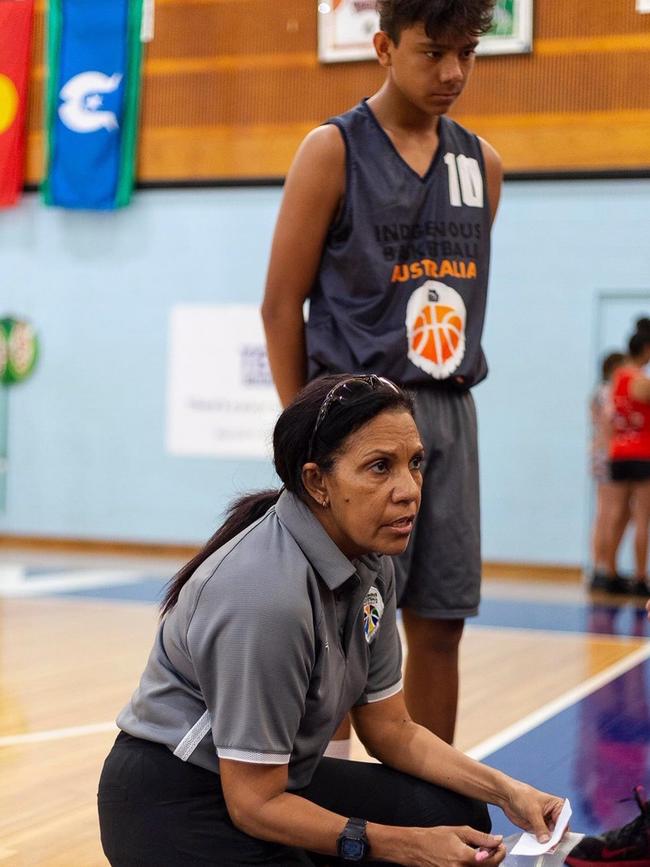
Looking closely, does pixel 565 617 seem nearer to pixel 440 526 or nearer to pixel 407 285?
pixel 440 526

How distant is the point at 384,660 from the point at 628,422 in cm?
566

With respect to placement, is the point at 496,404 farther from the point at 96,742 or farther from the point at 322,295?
the point at 322,295

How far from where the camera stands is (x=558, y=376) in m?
8.80

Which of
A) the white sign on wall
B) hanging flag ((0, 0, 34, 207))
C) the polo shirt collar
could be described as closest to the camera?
the polo shirt collar

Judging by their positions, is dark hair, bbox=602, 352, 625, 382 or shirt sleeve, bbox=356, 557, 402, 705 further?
dark hair, bbox=602, 352, 625, 382

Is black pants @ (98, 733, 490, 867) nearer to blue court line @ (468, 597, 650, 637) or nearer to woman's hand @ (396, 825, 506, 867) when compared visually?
woman's hand @ (396, 825, 506, 867)

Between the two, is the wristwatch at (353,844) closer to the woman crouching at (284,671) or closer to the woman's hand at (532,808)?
the woman crouching at (284,671)

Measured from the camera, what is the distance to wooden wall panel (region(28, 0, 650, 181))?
8.64 m

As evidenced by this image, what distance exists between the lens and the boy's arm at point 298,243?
7.70 ft

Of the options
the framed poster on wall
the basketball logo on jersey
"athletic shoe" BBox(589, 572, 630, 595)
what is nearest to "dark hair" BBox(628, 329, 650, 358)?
"athletic shoe" BBox(589, 572, 630, 595)

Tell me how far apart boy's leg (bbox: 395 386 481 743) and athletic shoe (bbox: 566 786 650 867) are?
0.44 metres

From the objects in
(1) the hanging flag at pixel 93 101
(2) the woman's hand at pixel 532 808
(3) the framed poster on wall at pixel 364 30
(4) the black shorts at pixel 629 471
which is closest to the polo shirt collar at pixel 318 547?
(2) the woman's hand at pixel 532 808

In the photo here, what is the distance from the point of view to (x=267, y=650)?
5.75ft

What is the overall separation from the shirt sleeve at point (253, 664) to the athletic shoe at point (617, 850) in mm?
786
